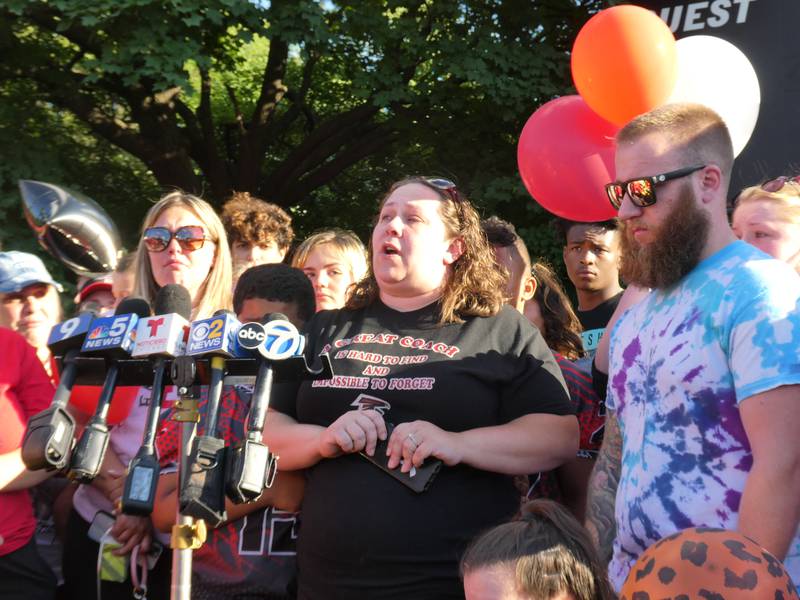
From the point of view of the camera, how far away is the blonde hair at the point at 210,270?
3.50m

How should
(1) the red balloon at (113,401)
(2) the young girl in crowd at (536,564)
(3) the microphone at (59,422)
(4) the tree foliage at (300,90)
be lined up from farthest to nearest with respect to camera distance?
(4) the tree foliage at (300,90), (1) the red balloon at (113,401), (3) the microphone at (59,422), (2) the young girl in crowd at (536,564)

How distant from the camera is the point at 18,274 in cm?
392

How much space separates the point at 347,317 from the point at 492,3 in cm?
735

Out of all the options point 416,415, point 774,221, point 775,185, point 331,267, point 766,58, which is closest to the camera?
point 416,415

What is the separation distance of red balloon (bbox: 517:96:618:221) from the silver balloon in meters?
2.43

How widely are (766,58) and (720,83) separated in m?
4.08

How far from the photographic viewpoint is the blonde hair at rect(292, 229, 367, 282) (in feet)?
14.3

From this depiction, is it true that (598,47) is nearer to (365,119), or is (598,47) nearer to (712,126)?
(712,126)

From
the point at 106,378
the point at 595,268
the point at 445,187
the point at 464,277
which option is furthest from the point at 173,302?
the point at 595,268

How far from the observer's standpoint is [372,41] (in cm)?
936

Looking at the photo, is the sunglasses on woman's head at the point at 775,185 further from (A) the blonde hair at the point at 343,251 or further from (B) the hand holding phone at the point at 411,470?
(A) the blonde hair at the point at 343,251

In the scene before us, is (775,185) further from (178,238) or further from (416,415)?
(178,238)

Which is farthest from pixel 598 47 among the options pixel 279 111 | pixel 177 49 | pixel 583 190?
pixel 279 111

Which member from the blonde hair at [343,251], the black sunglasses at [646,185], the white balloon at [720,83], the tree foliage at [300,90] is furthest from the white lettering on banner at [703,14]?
the black sunglasses at [646,185]
